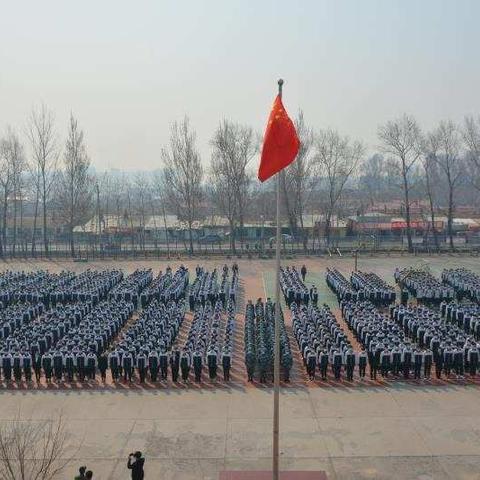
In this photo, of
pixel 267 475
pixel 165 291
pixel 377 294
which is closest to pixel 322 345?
pixel 267 475

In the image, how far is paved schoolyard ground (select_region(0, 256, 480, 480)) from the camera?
9.42 metres

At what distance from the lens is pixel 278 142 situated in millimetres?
8281

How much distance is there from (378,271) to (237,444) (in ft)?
70.6

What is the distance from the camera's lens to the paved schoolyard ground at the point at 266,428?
942cm

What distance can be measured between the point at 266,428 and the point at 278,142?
5.74 m

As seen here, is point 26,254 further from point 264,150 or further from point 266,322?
point 264,150

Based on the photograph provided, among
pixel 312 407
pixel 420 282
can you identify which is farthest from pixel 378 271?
pixel 312 407

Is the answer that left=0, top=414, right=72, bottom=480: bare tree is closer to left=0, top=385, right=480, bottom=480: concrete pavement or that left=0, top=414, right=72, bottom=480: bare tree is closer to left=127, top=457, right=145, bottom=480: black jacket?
left=0, top=385, right=480, bottom=480: concrete pavement

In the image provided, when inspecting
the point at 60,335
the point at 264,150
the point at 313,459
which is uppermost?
the point at 264,150

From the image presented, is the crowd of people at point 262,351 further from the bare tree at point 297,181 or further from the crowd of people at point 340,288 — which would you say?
the bare tree at point 297,181

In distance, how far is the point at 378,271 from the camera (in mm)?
30188

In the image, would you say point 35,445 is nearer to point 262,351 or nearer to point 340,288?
point 262,351

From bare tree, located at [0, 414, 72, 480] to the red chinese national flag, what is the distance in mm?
5532

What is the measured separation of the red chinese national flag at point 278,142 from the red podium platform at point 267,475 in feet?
15.7
